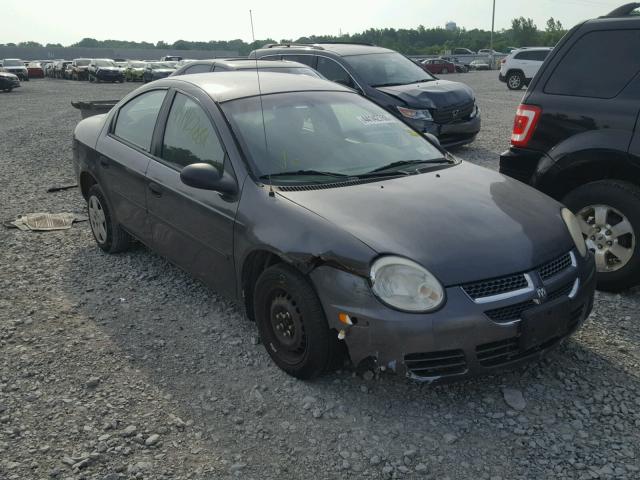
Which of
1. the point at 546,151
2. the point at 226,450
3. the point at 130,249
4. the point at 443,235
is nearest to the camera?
the point at 226,450

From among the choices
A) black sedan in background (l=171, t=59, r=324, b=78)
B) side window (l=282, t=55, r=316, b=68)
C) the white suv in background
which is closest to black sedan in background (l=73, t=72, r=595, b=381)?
black sedan in background (l=171, t=59, r=324, b=78)

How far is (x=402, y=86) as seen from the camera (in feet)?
31.9

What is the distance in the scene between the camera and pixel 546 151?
15.3 ft

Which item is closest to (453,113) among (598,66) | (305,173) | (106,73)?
(598,66)

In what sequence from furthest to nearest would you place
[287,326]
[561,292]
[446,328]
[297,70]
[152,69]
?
[152,69] → [297,70] → [287,326] → [561,292] → [446,328]

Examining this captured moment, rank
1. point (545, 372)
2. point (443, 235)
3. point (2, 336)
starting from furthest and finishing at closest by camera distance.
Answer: point (2, 336) < point (545, 372) < point (443, 235)

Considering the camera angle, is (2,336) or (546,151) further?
(546,151)

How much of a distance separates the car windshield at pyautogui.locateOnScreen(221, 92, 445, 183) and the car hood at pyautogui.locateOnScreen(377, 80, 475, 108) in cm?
495

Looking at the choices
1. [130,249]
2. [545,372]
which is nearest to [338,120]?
[545,372]

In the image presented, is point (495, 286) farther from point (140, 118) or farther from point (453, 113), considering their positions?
point (453, 113)

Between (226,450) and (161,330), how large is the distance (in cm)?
136

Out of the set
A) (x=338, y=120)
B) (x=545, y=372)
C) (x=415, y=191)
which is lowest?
(x=545, y=372)

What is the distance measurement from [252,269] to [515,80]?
24.2 meters

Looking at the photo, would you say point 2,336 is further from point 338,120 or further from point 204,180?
point 338,120
